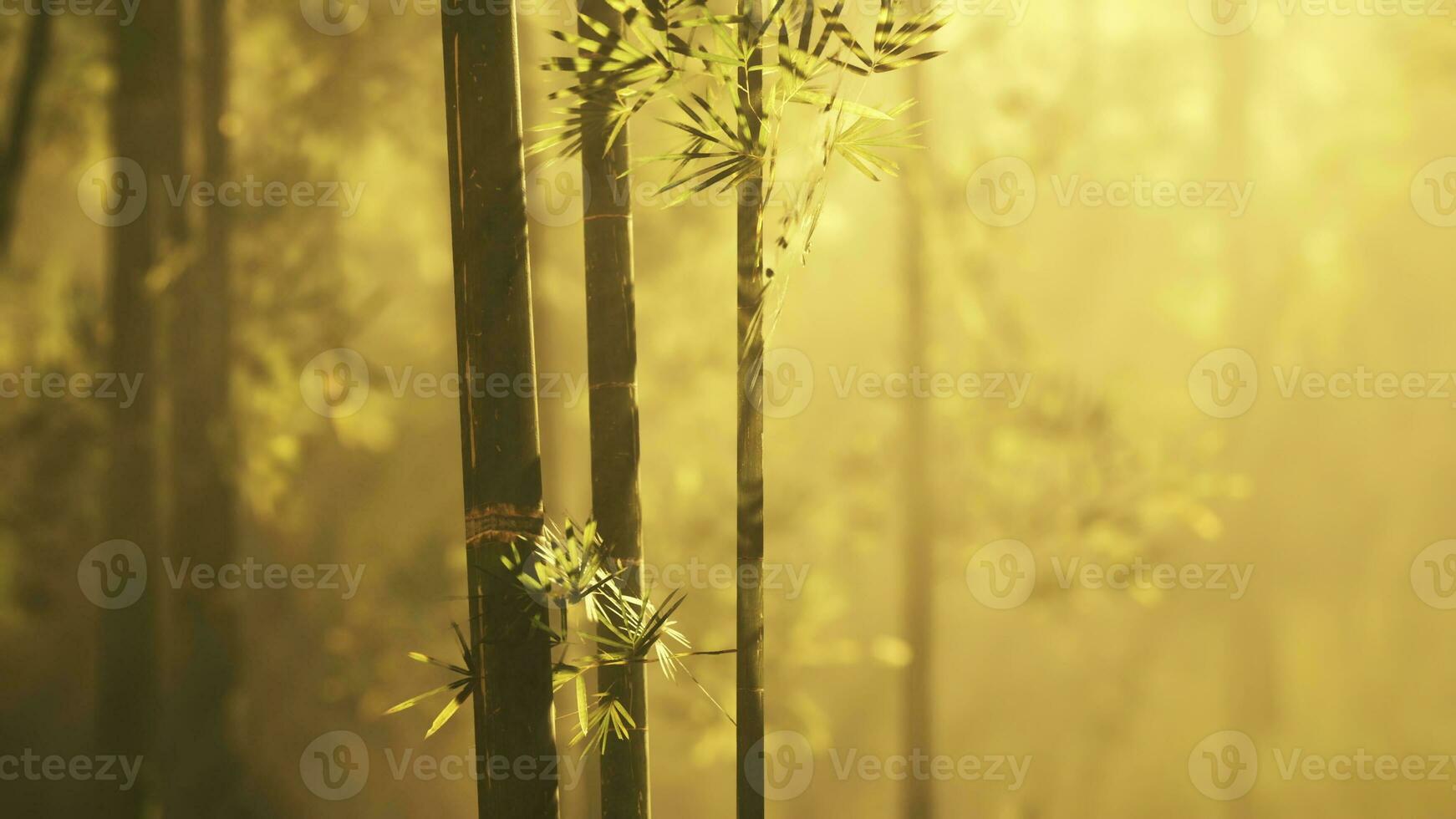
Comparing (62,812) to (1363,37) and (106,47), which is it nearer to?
(106,47)

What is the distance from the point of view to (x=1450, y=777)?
9.04 feet

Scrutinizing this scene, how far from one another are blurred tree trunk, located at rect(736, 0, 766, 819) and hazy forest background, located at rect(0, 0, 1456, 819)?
1.22 meters

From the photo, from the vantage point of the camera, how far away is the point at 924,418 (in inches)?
105

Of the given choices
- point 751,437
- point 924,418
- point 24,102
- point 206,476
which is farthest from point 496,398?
point 24,102

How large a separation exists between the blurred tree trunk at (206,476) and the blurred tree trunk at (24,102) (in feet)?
1.47

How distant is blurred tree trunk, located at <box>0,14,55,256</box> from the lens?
2568mm

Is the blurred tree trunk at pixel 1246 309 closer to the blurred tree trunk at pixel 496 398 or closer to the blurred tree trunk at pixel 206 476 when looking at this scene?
the blurred tree trunk at pixel 496 398

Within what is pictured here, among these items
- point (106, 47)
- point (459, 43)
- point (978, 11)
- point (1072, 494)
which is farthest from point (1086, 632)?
point (106, 47)

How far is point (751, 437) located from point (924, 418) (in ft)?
4.64

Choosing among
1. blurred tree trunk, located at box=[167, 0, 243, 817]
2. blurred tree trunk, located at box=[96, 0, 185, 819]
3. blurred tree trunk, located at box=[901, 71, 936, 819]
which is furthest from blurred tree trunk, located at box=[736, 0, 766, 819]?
blurred tree trunk, located at box=[96, 0, 185, 819]

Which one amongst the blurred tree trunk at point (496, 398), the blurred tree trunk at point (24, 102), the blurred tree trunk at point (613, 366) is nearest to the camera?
the blurred tree trunk at point (496, 398)

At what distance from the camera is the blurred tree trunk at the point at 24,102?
2.57 meters

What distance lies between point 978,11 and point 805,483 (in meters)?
1.52

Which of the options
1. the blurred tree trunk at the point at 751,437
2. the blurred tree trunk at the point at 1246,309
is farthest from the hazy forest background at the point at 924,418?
the blurred tree trunk at the point at 751,437
